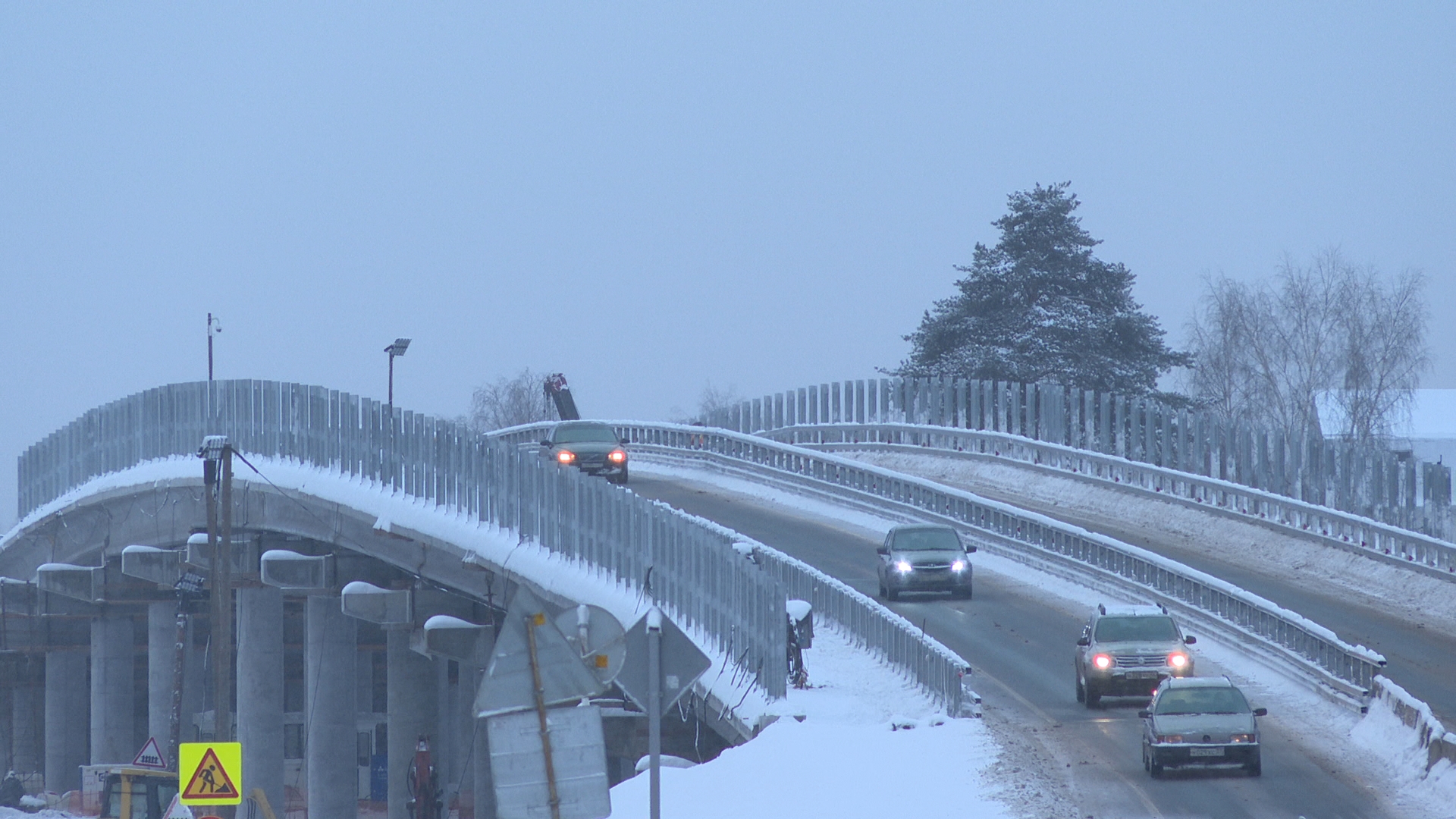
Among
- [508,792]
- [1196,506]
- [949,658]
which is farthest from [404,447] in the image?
[508,792]

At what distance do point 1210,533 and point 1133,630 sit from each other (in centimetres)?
1924

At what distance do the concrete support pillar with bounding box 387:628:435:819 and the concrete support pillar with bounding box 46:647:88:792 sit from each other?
1735 cm

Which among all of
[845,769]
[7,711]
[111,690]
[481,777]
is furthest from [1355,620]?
[7,711]

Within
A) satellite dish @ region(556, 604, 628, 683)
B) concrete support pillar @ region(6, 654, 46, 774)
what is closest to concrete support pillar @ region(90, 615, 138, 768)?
concrete support pillar @ region(6, 654, 46, 774)

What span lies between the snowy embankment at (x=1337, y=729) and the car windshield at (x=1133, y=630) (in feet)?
6.01

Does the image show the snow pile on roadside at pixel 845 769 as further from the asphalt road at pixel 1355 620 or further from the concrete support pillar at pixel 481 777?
the concrete support pillar at pixel 481 777

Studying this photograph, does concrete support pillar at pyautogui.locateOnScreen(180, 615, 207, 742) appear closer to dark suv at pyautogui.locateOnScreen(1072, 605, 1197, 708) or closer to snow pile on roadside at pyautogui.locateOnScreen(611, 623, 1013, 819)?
snow pile on roadside at pyautogui.locateOnScreen(611, 623, 1013, 819)

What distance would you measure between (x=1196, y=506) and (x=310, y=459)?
2249 cm

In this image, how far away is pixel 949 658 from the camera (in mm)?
24469

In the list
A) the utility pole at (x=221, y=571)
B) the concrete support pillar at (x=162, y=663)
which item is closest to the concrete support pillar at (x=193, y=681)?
the concrete support pillar at (x=162, y=663)

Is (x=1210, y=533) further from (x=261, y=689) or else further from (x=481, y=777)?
(x=261, y=689)

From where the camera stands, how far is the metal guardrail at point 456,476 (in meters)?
25.6

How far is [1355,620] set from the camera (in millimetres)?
32438

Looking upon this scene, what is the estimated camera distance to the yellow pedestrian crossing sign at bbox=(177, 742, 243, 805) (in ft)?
64.7
